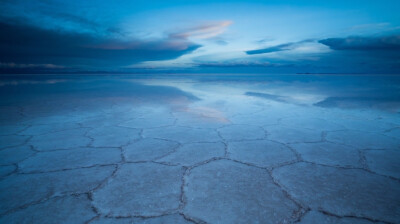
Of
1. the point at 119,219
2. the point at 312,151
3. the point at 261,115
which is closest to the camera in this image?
the point at 119,219

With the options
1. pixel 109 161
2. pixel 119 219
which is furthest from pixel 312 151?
pixel 109 161

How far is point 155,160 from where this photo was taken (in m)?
1.47

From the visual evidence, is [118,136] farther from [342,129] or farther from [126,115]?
[342,129]

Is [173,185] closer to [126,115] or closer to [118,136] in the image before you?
[118,136]

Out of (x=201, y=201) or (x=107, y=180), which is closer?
(x=201, y=201)

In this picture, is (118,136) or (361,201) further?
(118,136)

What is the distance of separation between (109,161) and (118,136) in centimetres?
59

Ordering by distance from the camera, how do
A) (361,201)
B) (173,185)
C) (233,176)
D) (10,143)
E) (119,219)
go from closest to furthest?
1. (119,219)
2. (361,201)
3. (173,185)
4. (233,176)
5. (10,143)

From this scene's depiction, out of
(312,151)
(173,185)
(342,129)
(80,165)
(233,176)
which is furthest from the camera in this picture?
(342,129)

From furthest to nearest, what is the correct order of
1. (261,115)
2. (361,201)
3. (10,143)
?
(261,115)
(10,143)
(361,201)

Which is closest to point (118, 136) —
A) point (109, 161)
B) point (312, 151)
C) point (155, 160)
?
point (109, 161)

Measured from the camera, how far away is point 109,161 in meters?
1.44

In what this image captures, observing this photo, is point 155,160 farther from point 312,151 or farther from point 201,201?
point 312,151

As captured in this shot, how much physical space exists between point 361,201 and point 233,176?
0.69 metres
